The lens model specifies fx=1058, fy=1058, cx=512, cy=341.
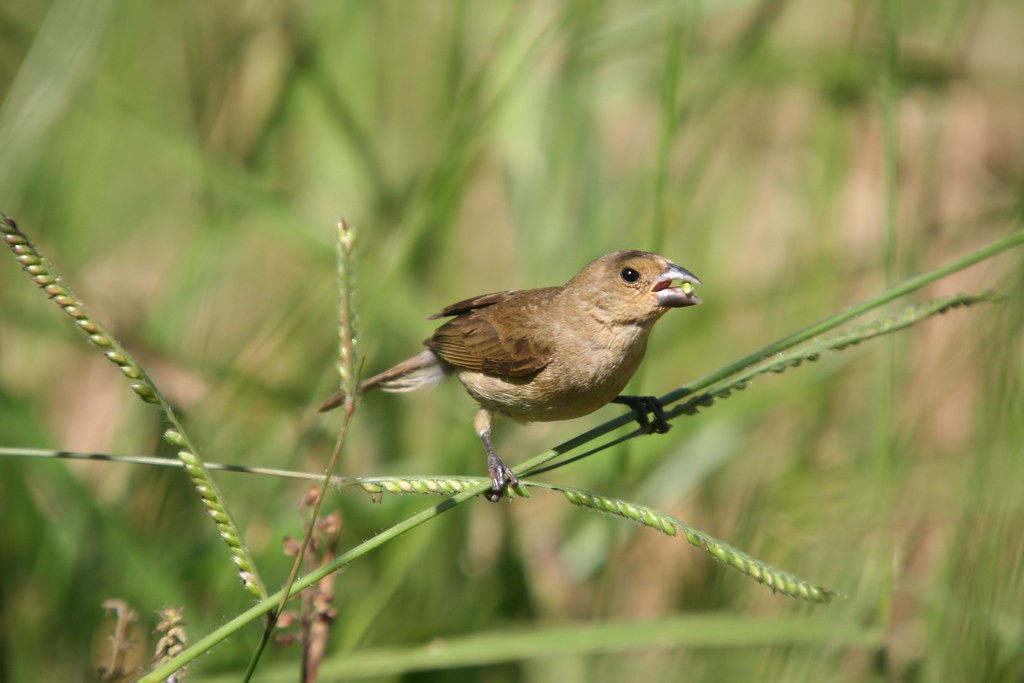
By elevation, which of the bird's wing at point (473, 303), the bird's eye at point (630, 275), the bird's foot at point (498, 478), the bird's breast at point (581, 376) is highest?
the bird's eye at point (630, 275)

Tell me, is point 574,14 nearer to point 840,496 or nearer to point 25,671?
point 840,496

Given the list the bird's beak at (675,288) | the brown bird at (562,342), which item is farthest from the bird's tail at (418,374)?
the bird's beak at (675,288)

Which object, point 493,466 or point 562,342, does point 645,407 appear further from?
point 493,466

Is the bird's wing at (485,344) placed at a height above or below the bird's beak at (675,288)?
below

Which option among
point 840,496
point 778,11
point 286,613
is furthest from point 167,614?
point 778,11

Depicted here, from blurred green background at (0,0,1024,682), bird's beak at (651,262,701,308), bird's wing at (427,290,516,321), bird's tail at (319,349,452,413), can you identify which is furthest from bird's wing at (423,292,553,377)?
bird's beak at (651,262,701,308)

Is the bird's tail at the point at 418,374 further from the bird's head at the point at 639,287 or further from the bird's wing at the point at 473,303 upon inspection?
the bird's head at the point at 639,287
